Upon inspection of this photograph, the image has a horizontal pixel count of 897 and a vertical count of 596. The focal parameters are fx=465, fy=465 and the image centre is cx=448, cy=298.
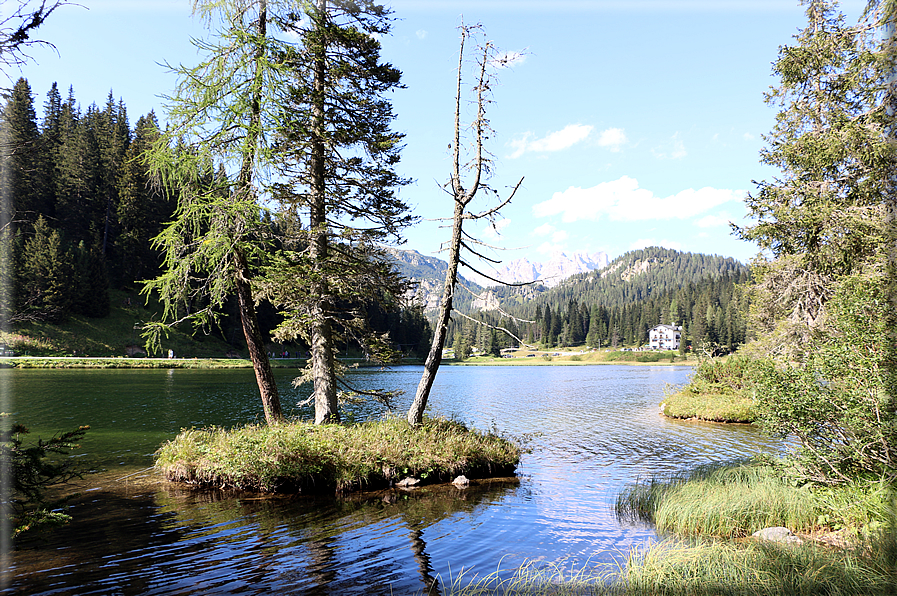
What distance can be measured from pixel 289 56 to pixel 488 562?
13962 mm

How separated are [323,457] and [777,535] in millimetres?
10892

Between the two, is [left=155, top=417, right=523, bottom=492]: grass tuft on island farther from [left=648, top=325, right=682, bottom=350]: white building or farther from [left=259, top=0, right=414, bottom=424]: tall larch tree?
[left=648, top=325, right=682, bottom=350]: white building

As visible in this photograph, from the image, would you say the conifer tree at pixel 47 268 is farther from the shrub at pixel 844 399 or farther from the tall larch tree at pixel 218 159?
the shrub at pixel 844 399

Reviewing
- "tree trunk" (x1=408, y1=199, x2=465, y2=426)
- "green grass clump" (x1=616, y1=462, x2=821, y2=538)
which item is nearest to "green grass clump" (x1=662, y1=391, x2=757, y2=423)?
"green grass clump" (x1=616, y1=462, x2=821, y2=538)

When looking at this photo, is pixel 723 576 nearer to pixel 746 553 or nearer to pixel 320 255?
pixel 746 553

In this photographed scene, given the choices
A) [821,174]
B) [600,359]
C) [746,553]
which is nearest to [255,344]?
[746,553]

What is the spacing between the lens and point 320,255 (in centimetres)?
1578

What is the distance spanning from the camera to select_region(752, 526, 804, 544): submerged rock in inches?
353

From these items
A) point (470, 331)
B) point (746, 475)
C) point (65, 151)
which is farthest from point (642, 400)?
point (470, 331)

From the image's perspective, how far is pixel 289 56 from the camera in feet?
44.2

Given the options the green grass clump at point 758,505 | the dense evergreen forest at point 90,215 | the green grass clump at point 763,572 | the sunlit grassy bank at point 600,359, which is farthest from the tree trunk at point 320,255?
the sunlit grassy bank at point 600,359

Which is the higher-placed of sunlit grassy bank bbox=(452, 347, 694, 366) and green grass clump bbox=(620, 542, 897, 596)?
green grass clump bbox=(620, 542, 897, 596)

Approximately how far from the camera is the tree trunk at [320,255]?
15.6m

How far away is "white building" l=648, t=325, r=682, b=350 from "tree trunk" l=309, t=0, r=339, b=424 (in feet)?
570
